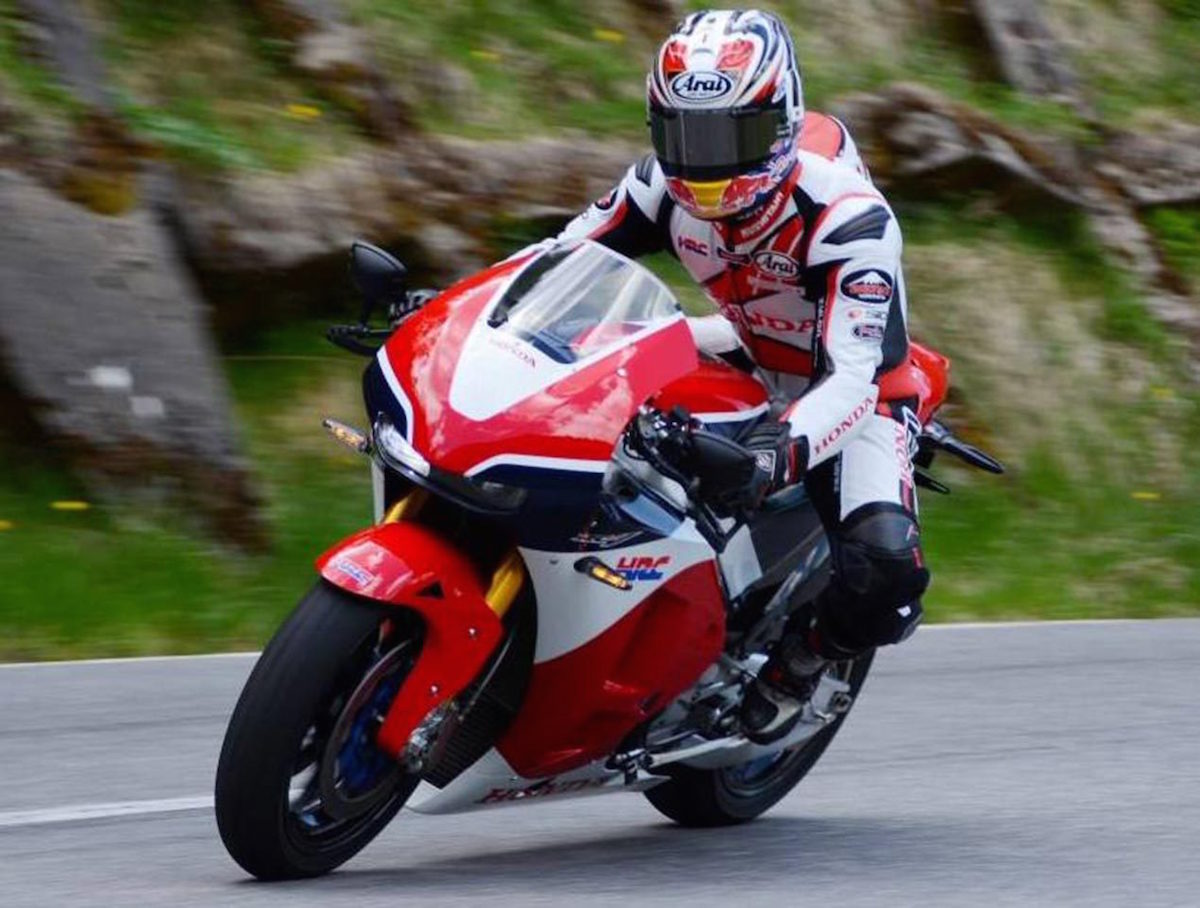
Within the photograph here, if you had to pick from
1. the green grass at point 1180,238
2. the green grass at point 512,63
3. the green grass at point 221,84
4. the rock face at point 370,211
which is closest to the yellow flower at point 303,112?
the green grass at point 221,84

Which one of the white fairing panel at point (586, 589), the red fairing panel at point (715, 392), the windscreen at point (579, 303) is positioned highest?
the windscreen at point (579, 303)

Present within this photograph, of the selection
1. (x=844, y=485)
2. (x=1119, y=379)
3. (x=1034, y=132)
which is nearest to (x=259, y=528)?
(x=844, y=485)


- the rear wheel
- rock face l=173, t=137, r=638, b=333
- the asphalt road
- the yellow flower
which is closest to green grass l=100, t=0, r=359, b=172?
the yellow flower

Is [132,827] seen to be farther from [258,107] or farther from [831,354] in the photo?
[258,107]

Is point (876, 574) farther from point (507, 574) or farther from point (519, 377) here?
point (519, 377)

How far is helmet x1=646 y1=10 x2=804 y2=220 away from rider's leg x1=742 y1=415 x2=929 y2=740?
0.71 metres

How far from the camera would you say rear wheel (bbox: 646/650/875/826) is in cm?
575

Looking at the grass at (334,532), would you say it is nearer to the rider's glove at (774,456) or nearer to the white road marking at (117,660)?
the white road marking at (117,660)

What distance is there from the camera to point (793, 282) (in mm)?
5277

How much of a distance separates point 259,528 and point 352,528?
0.55m

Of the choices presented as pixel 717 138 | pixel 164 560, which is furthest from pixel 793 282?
pixel 164 560

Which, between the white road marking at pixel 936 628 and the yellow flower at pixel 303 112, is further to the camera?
the yellow flower at pixel 303 112

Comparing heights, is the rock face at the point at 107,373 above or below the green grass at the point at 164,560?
above

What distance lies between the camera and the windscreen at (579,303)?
4691mm
